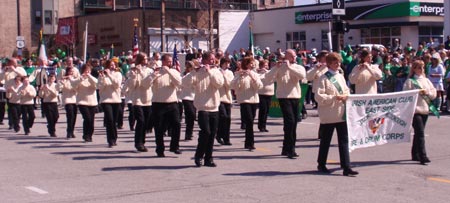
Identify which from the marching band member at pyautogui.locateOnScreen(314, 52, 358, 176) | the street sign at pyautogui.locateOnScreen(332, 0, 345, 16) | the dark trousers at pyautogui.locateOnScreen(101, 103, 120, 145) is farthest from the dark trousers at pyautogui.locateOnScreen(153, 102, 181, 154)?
the street sign at pyautogui.locateOnScreen(332, 0, 345, 16)

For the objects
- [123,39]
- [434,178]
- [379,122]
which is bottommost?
[434,178]

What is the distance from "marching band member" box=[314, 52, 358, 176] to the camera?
10.3 m

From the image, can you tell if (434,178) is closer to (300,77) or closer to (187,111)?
(300,77)

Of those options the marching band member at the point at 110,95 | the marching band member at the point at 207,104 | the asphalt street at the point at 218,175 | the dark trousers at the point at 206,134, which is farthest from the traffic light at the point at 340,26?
the dark trousers at the point at 206,134

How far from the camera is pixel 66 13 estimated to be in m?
78.2

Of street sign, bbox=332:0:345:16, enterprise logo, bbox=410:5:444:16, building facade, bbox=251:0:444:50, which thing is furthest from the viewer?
building facade, bbox=251:0:444:50

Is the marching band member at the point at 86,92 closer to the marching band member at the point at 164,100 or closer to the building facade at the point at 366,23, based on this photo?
the marching band member at the point at 164,100

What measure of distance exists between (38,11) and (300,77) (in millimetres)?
67757

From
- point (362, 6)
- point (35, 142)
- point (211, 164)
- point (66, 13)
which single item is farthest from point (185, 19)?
point (211, 164)

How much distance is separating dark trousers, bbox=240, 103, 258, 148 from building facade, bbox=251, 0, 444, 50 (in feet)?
107

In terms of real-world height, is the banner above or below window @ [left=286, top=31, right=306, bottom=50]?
below

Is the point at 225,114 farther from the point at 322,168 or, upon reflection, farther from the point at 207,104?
the point at 322,168

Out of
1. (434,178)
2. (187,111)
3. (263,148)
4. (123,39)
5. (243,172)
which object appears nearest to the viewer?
(434,178)

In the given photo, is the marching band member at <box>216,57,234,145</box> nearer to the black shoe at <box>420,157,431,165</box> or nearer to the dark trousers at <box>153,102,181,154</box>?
the dark trousers at <box>153,102,181,154</box>
